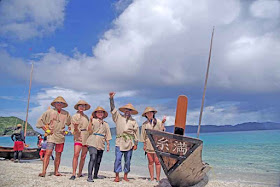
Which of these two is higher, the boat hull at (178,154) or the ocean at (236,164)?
the boat hull at (178,154)

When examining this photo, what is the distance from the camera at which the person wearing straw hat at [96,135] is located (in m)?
6.30

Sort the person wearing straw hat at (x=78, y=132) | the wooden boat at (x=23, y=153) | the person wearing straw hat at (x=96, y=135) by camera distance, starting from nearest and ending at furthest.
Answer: the person wearing straw hat at (x=96, y=135) < the person wearing straw hat at (x=78, y=132) < the wooden boat at (x=23, y=153)

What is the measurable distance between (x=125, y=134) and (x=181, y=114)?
6.18ft

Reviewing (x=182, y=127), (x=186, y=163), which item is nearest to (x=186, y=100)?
(x=182, y=127)

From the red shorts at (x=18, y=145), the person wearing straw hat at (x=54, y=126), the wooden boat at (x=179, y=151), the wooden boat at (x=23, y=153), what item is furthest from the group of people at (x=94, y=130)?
the wooden boat at (x=23, y=153)

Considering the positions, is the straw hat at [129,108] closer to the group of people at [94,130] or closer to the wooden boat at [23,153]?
the group of people at [94,130]

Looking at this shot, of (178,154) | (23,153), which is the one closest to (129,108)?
(178,154)

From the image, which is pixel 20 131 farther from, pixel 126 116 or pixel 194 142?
pixel 194 142

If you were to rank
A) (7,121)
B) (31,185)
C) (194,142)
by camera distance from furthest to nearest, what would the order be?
(7,121), (31,185), (194,142)

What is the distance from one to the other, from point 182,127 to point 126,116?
203cm

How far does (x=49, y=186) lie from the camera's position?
568cm

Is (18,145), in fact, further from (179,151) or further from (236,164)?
(236,164)

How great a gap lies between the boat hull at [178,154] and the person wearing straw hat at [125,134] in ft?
4.55

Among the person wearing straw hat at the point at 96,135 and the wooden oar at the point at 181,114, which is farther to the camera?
the person wearing straw hat at the point at 96,135
